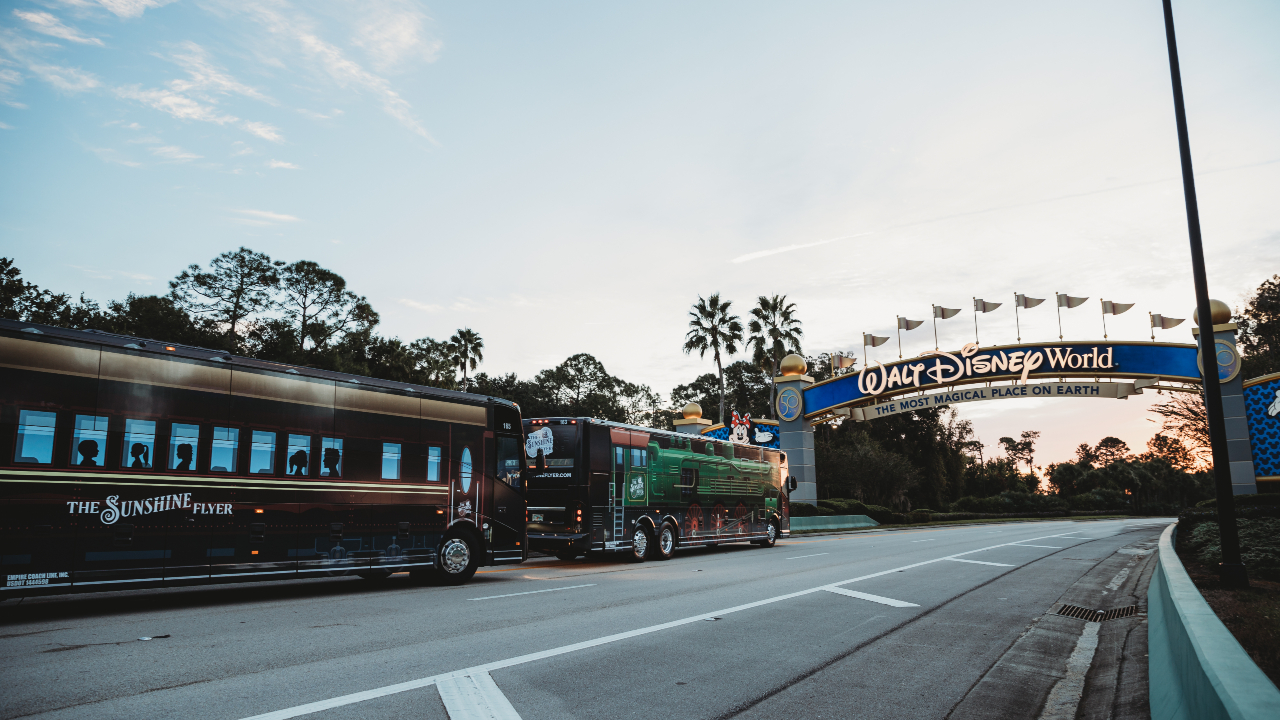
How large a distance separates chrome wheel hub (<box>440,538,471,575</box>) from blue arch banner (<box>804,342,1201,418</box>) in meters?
27.8

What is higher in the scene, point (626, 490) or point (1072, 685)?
point (626, 490)

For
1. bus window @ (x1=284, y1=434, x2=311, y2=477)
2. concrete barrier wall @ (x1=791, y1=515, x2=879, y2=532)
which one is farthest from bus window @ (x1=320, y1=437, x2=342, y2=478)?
concrete barrier wall @ (x1=791, y1=515, x2=879, y2=532)

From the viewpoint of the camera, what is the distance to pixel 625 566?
17.2 m

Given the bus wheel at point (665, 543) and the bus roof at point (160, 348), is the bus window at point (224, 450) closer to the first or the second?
the bus roof at point (160, 348)

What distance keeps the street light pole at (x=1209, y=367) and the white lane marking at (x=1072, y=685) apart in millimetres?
2058

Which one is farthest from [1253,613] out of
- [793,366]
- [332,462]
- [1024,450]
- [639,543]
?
[1024,450]

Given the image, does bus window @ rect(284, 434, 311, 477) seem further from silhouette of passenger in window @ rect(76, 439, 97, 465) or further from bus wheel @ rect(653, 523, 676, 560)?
bus wheel @ rect(653, 523, 676, 560)

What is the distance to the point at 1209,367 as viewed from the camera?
32.4 feet

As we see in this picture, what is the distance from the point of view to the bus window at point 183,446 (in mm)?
9906

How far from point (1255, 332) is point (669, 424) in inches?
2207

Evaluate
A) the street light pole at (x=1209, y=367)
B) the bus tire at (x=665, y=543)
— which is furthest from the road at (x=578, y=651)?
the bus tire at (x=665, y=543)

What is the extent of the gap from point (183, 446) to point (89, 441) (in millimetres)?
1072

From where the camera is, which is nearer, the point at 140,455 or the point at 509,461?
the point at 140,455

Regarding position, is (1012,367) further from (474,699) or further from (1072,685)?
(474,699)
